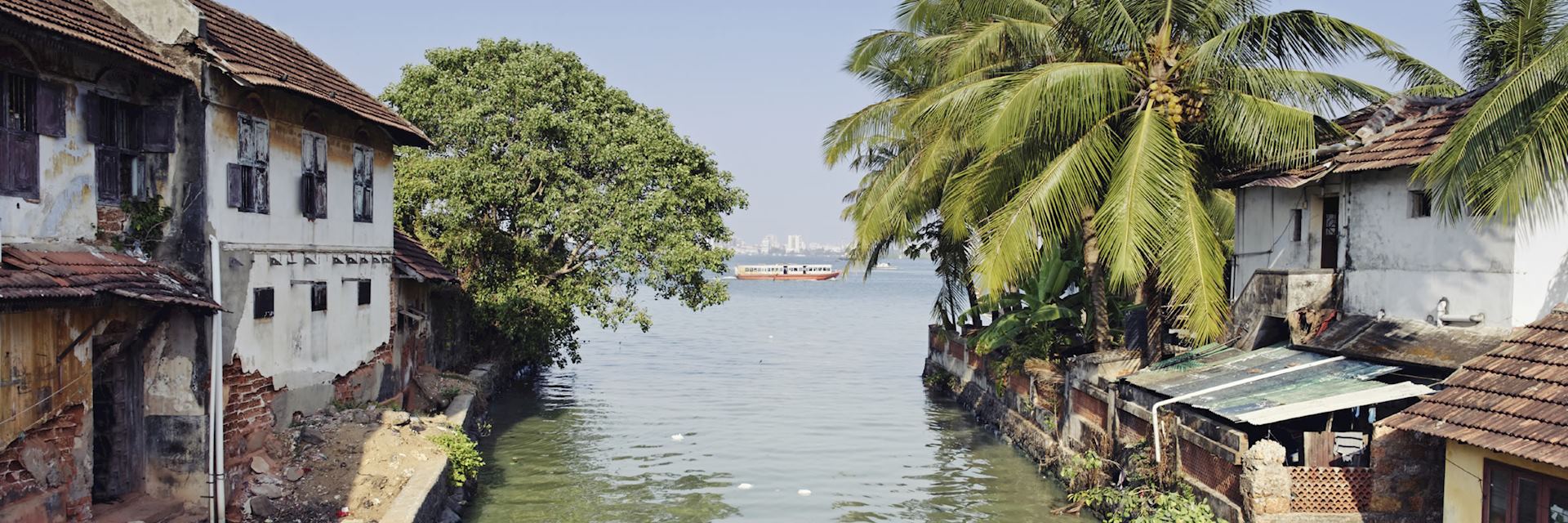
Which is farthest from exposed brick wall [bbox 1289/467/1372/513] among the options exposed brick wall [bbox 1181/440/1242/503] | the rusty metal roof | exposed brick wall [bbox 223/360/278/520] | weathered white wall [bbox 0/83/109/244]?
weathered white wall [bbox 0/83/109/244]

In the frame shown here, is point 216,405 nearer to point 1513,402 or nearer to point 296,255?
point 296,255

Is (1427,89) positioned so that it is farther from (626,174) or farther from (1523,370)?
(626,174)

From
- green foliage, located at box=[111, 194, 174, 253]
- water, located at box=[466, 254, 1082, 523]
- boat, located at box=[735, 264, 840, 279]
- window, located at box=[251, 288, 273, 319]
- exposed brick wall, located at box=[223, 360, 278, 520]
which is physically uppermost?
green foliage, located at box=[111, 194, 174, 253]

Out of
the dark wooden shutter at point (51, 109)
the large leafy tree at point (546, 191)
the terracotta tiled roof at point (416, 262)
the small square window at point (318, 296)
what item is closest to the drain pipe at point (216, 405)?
the dark wooden shutter at point (51, 109)

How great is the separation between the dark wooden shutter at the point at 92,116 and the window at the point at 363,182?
5.01 meters

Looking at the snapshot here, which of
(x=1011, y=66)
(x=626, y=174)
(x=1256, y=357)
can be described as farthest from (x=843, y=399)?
(x=1256, y=357)

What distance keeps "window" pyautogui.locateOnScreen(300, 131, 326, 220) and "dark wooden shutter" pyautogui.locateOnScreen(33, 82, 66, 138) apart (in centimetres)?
390

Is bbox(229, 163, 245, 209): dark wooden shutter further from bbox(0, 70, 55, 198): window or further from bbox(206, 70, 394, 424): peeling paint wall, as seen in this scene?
bbox(0, 70, 55, 198): window

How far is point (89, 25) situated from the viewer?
35.8 feet

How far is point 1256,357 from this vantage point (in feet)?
48.1

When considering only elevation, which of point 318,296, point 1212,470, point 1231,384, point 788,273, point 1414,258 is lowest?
point 788,273

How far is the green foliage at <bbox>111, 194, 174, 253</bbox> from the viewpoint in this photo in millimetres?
11602

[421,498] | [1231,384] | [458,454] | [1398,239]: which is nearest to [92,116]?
[421,498]

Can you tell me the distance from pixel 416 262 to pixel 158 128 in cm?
833
